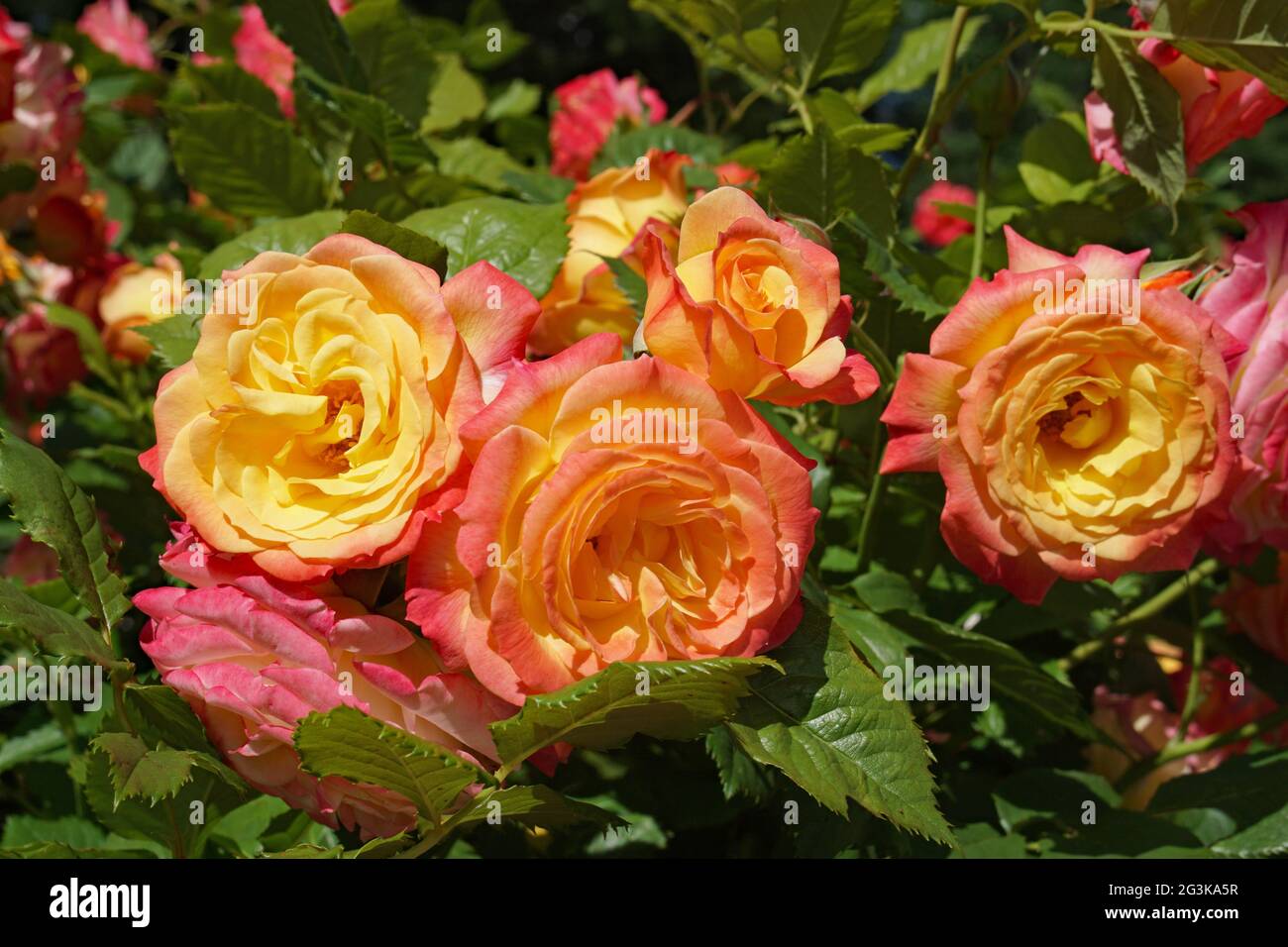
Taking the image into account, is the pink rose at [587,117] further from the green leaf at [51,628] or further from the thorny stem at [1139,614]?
the green leaf at [51,628]

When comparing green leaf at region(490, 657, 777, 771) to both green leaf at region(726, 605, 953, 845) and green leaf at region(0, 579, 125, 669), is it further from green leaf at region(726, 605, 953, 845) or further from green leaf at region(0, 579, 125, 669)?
green leaf at region(0, 579, 125, 669)

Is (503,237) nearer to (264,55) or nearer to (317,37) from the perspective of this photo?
(317,37)

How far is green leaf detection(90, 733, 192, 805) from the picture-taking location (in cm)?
55

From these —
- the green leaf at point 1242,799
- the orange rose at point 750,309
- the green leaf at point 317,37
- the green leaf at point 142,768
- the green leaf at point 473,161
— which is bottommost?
the green leaf at point 1242,799

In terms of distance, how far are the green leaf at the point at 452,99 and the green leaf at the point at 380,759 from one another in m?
0.88

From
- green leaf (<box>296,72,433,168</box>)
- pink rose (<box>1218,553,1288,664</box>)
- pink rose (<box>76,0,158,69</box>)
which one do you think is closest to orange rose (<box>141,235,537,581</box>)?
green leaf (<box>296,72,433,168</box>)

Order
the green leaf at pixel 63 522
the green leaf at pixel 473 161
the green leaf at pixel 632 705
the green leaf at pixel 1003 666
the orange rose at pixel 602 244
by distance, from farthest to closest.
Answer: the green leaf at pixel 473 161
the orange rose at pixel 602 244
the green leaf at pixel 1003 666
the green leaf at pixel 63 522
the green leaf at pixel 632 705

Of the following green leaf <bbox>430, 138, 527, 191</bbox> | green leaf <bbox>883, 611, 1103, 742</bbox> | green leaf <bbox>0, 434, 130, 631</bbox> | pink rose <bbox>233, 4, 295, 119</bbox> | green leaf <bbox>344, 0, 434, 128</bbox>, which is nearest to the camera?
green leaf <bbox>0, 434, 130, 631</bbox>

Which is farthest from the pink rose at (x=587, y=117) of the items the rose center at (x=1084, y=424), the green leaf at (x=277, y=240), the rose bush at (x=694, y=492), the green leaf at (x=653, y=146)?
the rose center at (x=1084, y=424)

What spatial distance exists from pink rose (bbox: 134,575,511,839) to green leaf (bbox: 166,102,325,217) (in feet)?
1.64

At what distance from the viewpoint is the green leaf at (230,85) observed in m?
1.05

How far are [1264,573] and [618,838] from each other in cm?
56
